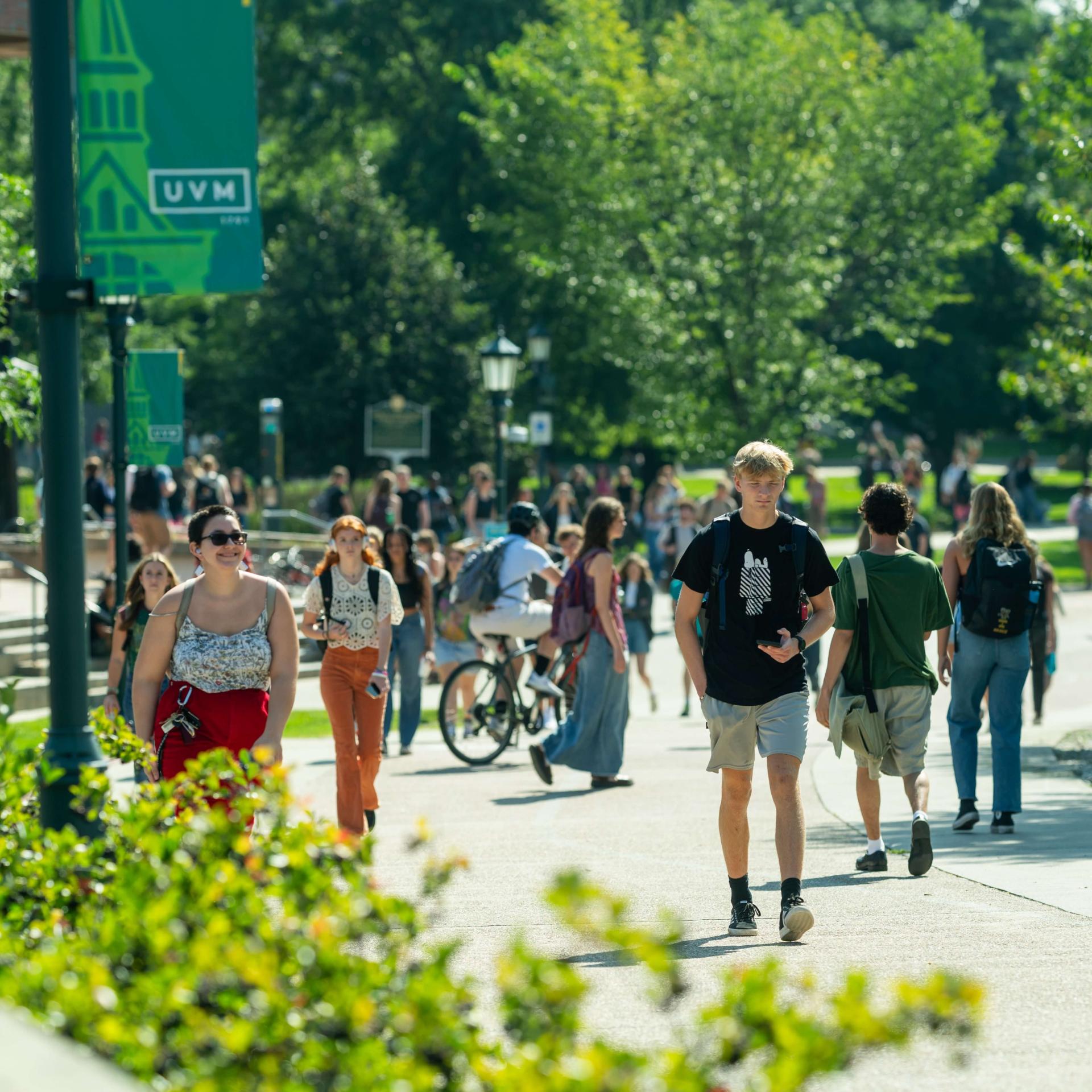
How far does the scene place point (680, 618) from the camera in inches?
292

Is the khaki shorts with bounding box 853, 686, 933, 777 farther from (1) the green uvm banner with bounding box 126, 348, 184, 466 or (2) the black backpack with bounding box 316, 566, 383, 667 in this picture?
(1) the green uvm banner with bounding box 126, 348, 184, 466

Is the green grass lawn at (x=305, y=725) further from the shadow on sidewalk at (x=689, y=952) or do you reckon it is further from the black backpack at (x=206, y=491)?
the black backpack at (x=206, y=491)

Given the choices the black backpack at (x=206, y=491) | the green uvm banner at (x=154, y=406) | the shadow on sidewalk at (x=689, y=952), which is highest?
the green uvm banner at (x=154, y=406)

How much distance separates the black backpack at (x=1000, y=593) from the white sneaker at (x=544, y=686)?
4433 mm

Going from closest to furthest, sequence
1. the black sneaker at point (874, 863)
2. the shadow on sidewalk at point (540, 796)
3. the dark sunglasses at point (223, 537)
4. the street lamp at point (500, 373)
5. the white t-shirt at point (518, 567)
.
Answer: the dark sunglasses at point (223, 537) < the black sneaker at point (874, 863) < the shadow on sidewalk at point (540, 796) < the white t-shirt at point (518, 567) < the street lamp at point (500, 373)

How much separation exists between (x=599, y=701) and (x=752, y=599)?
17.4 ft

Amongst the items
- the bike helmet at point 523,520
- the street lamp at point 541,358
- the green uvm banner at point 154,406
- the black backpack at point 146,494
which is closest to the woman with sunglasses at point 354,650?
the bike helmet at point 523,520

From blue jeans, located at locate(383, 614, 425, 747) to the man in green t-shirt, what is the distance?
20.6 ft

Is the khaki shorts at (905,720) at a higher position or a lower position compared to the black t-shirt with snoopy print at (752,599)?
lower

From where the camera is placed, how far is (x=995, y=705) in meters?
10.0

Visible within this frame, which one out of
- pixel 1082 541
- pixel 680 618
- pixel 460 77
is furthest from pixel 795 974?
pixel 460 77

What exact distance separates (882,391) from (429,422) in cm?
929

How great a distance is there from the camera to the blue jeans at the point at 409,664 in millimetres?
14750

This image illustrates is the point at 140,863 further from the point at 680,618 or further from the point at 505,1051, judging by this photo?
the point at 680,618
